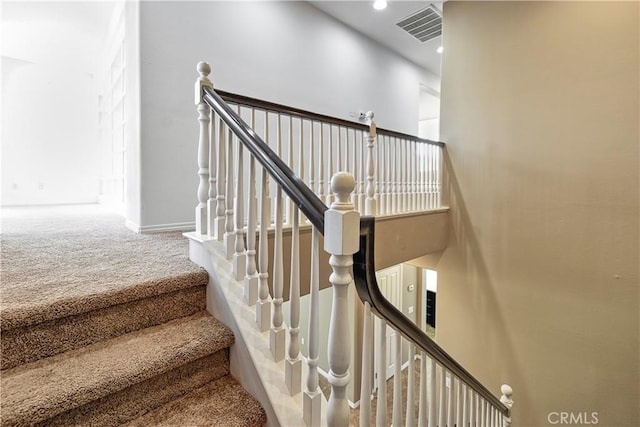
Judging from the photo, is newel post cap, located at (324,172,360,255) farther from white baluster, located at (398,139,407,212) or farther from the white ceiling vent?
the white ceiling vent

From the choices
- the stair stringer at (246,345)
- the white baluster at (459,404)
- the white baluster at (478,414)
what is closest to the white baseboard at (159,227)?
the stair stringer at (246,345)

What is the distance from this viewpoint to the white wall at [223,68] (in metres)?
2.79

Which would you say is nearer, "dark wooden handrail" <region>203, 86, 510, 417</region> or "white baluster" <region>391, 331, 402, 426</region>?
"dark wooden handrail" <region>203, 86, 510, 417</region>

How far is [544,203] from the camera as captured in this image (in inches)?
117

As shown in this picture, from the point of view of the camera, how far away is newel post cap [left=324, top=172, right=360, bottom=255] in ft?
2.72

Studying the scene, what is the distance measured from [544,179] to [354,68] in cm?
316

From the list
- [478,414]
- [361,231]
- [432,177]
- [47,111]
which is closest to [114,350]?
[361,231]

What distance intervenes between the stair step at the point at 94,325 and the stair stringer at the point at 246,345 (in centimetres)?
13

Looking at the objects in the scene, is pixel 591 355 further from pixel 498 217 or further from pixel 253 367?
pixel 253 367

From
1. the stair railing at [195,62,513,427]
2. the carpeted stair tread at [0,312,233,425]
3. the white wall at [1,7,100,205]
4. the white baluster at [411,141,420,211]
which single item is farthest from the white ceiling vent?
the white wall at [1,7,100,205]

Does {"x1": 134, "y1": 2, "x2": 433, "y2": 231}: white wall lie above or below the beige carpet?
above

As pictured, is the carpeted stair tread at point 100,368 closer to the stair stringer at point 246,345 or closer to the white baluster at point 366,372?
the stair stringer at point 246,345

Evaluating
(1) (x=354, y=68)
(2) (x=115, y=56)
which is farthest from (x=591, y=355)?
(2) (x=115, y=56)

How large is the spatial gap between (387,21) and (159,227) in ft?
13.9
